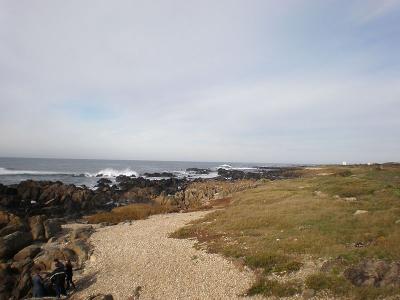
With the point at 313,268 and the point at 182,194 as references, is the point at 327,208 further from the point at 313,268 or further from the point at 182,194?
the point at 182,194

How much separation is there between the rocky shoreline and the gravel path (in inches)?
94.2

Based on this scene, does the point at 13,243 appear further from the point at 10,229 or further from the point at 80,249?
the point at 80,249

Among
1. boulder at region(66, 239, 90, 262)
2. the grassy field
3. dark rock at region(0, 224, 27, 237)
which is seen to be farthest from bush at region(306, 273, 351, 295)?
dark rock at region(0, 224, 27, 237)

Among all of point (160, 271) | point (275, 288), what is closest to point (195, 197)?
point (160, 271)

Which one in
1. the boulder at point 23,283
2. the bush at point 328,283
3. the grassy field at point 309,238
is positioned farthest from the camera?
the boulder at point 23,283

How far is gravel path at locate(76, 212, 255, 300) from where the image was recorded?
708 inches

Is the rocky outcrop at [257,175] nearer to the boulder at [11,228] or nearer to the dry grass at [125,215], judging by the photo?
the dry grass at [125,215]

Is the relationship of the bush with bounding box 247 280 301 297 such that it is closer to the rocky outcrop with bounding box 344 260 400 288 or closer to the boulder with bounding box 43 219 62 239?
the rocky outcrop with bounding box 344 260 400 288

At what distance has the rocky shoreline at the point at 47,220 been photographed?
21750 mm

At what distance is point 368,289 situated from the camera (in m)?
15.1

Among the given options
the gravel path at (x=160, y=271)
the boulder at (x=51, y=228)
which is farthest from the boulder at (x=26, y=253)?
the boulder at (x=51, y=228)

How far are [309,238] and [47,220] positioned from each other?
2383cm

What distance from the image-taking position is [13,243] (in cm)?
2705

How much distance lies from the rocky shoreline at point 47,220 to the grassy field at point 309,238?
9.52 metres
